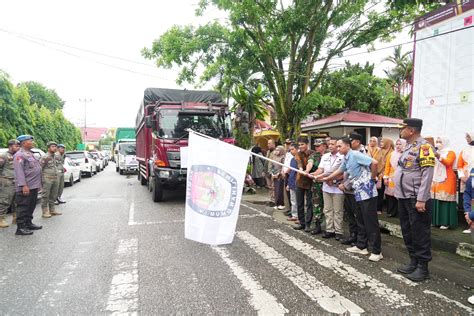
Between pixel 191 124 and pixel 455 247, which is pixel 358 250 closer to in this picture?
pixel 455 247

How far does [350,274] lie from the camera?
4.03m

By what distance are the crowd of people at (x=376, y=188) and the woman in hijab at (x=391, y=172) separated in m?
0.02

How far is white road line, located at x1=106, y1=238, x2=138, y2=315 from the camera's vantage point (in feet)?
10.5

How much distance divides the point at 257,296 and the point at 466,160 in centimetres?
443

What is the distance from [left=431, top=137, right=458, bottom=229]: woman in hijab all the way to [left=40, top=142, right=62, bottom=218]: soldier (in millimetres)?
8497

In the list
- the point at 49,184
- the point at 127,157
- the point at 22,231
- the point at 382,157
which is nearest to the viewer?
the point at 22,231

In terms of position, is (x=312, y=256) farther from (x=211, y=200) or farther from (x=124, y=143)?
(x=124, y=143)

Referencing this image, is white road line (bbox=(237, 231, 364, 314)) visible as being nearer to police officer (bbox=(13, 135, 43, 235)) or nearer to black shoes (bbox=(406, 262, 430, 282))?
black shoes (bbox=(406, 262, 430, 282))

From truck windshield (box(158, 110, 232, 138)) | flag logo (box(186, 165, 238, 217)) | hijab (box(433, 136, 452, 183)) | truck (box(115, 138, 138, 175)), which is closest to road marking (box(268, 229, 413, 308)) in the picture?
flag logo (box(186, 165, 238, 217))

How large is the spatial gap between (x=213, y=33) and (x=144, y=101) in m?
3.55

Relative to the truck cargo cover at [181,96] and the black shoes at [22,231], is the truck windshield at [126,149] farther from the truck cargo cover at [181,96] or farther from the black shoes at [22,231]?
the black shoes at [22,231]

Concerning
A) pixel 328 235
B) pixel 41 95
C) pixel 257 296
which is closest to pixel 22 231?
pixel 257 296

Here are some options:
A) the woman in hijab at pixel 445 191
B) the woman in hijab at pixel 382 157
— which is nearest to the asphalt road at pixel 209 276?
the woman in hijab at pixel 445 191

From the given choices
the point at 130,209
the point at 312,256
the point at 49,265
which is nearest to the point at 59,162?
the point at 130,209
